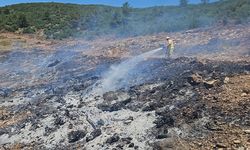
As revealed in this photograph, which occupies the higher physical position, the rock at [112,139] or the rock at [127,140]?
the rock at [127,140]

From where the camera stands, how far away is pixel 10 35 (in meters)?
37.4

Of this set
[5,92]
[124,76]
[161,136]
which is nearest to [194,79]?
[161,136]

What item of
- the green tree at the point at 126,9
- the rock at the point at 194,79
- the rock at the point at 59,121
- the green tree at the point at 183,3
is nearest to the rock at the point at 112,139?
the rock at the point at 59,121

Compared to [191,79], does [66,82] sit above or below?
below

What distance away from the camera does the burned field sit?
11227 millimetres

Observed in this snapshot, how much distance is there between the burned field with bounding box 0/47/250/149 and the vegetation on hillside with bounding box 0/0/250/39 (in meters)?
13.6

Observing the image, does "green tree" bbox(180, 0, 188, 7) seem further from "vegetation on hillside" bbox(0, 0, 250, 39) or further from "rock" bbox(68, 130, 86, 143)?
"rock" bbox(68, 130, 86, 143)

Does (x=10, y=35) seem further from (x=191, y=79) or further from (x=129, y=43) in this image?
(x=191, y=79)

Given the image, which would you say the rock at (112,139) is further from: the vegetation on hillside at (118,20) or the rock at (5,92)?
the vegetation on hillside at (118,20)

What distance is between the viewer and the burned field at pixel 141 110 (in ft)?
36.8

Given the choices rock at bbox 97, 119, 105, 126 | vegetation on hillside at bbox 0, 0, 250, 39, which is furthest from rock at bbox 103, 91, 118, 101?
vegetation on hillside at bbox 0, 0, 250, 39

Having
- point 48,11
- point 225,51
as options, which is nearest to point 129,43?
point 225,51

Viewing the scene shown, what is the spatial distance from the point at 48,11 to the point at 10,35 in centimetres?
1101

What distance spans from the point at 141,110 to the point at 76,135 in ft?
6.93
